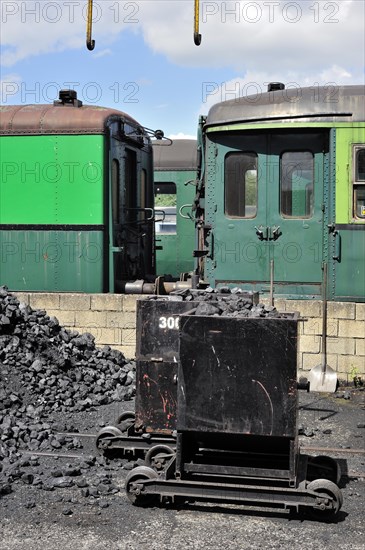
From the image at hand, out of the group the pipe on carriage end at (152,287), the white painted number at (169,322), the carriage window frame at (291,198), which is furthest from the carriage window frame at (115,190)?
the white painted number at (169,322)

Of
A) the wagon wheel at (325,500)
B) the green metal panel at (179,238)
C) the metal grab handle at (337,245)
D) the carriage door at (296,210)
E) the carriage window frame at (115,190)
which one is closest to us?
the wagon wheel at (325,500)

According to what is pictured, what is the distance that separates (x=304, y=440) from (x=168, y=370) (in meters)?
1.84

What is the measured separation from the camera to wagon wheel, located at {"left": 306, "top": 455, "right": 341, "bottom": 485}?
5656 mm

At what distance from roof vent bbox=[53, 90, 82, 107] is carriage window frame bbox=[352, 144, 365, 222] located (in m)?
4.29

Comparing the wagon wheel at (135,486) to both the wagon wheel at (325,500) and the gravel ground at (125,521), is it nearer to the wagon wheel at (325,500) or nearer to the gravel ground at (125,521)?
the gravel ground at (125,521)

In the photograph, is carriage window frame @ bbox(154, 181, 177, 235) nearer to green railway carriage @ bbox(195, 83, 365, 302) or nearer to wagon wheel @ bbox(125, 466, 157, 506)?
green railway carriage @ bbox(195, 83, 365, 302)

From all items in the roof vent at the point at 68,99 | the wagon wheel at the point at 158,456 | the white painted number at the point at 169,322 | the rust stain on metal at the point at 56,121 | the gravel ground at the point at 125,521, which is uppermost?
the roof vent at the point at 68,99

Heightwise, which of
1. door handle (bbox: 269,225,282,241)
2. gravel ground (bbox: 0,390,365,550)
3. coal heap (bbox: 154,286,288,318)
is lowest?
gravel ground (bbox: 0,390,365,550)

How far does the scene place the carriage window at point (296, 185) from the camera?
973 centimetres

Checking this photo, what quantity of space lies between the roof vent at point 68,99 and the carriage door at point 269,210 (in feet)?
8.07

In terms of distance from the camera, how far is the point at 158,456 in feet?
19.9

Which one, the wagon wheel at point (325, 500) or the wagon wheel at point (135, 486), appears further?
the wagon wheel at point (135, 486)

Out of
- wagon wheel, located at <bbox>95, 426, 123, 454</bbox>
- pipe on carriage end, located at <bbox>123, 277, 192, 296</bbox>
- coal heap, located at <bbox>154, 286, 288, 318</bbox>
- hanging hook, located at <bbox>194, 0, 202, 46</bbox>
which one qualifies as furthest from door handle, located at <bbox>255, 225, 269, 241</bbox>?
wagon wheel, located at <bbox>95, 426, 123, 454</bbox>

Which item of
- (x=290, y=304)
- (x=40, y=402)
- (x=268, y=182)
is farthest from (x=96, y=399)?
(x=268, y=182)
